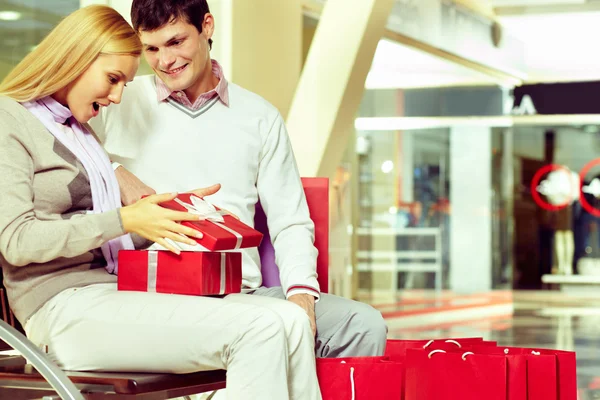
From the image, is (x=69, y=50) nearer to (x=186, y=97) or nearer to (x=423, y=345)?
(x=186, y=97)

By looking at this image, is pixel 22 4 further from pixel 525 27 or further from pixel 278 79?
pixel 525 27

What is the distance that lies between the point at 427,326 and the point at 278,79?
4.39 m

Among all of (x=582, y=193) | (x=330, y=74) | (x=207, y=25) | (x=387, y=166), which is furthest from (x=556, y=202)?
(x=207, y=25)

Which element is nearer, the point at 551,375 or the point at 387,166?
the point at 551,375

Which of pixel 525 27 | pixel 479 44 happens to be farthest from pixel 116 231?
pixel 525 27

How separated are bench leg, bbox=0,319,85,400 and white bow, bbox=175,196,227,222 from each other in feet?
1.45

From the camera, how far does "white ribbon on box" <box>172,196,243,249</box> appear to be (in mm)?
2123

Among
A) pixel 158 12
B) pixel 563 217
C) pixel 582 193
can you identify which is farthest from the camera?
pixel 563 217

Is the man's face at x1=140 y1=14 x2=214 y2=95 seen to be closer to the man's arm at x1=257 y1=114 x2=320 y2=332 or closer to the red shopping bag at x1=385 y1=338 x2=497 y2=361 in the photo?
the man's arm at x1=257 y1=114 x2=320 y2=332

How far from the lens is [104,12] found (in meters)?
2.17

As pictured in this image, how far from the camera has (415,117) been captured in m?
10.2

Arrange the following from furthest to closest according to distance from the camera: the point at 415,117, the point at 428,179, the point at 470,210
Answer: the point at 470,210 < the point at 428,179 < the point at 415,117

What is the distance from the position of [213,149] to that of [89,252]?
53 cm

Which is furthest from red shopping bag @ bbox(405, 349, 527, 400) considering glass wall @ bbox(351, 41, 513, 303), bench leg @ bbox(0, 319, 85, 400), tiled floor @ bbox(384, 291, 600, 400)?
glass wall @ bbox(351, 41, 513, 303)
